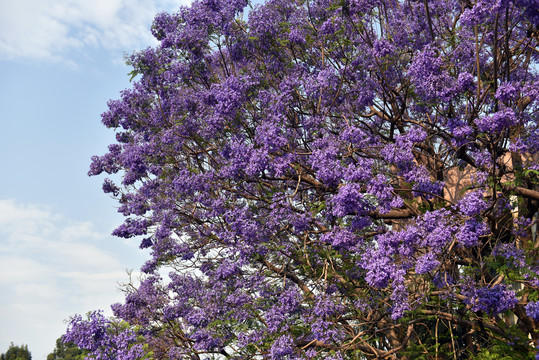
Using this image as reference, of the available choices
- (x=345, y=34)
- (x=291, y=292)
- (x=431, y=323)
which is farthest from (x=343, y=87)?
(x=431, y=323)

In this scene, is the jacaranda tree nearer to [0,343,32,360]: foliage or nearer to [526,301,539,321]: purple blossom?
[526,301,539,321]: purple blossom

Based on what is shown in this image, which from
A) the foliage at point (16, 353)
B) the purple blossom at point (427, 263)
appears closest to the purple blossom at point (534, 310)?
the purple blossom at point (427, 263)

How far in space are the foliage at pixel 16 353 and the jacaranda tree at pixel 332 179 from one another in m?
28.0

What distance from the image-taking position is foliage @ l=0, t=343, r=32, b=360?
35.0 m

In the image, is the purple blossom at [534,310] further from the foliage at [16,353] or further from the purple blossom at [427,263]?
the foliage at [16,353]

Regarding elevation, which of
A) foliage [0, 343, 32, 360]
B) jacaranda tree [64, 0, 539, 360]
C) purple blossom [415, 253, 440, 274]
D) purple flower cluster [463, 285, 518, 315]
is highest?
foliage [0, 343, 32, 360]

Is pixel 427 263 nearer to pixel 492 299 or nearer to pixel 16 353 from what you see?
pixel 492 299

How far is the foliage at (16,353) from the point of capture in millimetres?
35000

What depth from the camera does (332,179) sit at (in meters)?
7.46

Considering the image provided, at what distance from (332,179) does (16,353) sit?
3442 centimetres

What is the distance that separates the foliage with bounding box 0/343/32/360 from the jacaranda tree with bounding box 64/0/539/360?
28034 millimetres

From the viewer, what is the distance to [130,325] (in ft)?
37.9

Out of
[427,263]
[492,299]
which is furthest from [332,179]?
[492,299]

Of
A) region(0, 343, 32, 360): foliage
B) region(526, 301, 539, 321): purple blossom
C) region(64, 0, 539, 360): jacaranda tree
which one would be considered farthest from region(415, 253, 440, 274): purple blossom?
region(0, 343, 32, 360): foliage
